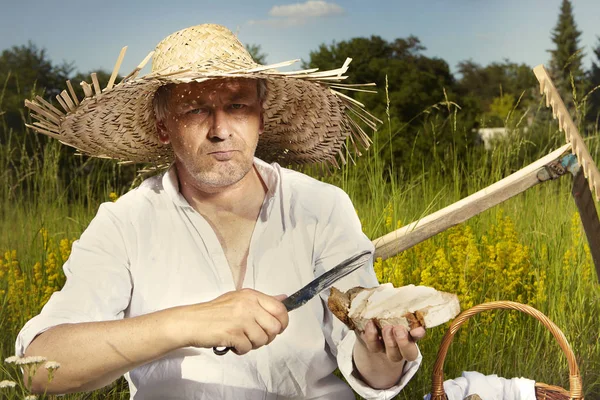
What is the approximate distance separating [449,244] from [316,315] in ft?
4.89

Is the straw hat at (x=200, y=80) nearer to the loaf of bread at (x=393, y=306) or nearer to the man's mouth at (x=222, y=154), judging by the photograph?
the man's mouth at (x=222, y=154)

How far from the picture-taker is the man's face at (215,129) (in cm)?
181

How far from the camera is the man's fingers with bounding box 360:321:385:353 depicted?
63.8 inches

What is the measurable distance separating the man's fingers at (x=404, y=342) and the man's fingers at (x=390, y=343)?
0.04 feet

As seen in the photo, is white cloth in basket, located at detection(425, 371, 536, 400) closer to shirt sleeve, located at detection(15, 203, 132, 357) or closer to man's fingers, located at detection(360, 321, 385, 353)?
man's fingers, located at detection(360, 321, 385, 353)

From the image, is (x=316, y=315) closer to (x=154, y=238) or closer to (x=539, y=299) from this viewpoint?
(x=154, y=238)

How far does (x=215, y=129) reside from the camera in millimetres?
1806

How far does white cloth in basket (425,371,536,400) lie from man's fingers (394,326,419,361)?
90 centimetres

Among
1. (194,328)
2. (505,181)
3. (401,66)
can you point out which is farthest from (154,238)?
(401,66)

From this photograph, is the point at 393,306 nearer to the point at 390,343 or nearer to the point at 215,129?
the point at 390,343

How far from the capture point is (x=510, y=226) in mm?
3135

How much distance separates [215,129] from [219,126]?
1 centimetres

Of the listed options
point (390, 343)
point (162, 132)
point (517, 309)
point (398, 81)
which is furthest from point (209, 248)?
point (398, 81)

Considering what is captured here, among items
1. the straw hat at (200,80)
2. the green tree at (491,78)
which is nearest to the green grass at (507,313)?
the straw hat at (200,80)
